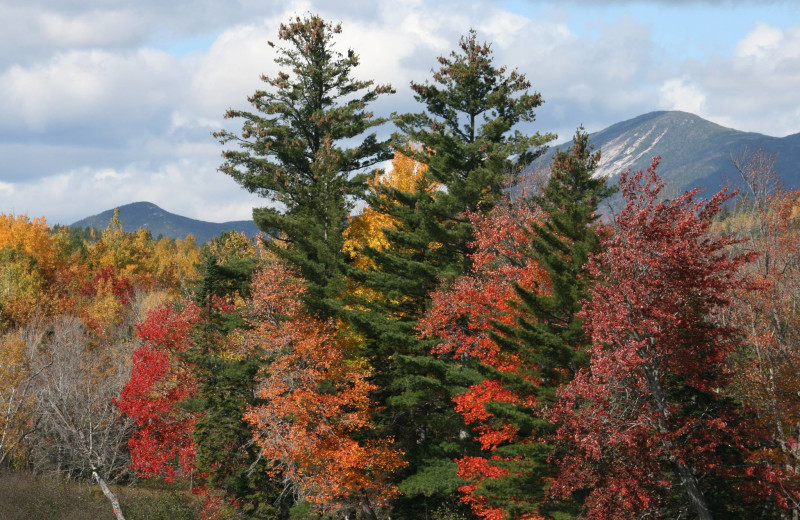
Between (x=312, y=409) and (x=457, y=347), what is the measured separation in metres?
6.61

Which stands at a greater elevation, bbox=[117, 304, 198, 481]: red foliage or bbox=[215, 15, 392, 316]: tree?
bbox=[215, 15, 392, 316]: tree

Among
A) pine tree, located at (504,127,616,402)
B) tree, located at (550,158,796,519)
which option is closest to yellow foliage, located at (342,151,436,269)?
pine tree, located at (504,127,616,402)

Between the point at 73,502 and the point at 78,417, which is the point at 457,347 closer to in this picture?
the point at 73,502

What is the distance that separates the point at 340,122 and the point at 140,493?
74.6 feet

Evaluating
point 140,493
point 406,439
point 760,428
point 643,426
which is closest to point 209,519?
point 140,493

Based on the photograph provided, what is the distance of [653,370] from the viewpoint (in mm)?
20125

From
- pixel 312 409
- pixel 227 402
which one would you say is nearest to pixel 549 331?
pixel 312 409

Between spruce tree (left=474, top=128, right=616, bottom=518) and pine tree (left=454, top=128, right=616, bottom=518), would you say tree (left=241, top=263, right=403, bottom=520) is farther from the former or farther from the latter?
spruce tree (left=474, top=128, right=616, bottom=518)

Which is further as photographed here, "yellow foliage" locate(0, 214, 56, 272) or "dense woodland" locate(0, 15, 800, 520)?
"yellow foliage" locate(0, 214, 56, 272)

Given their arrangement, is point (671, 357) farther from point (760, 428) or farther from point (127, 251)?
point (127, 251)

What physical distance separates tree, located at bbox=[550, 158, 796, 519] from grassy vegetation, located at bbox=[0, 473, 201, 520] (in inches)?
810

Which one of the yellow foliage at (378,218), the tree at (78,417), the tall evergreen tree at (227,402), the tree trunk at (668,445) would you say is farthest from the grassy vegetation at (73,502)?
the tree trunk at (668,445)

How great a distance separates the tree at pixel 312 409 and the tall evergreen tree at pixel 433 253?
57.2 inches

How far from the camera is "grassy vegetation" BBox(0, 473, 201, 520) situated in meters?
29.1
